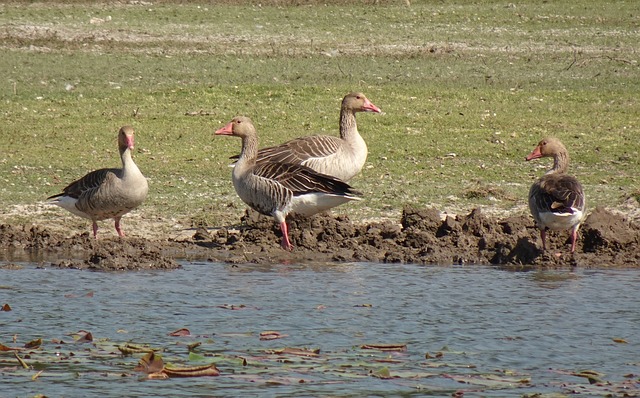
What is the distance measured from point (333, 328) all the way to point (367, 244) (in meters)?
3.01

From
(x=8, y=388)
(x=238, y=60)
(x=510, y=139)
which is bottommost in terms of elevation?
(x=8, y=388)

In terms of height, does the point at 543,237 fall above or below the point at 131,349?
above

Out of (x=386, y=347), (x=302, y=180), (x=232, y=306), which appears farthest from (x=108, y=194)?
(x=386, y=347)

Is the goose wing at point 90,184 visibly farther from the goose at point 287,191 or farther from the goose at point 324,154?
the goose at point 324,154

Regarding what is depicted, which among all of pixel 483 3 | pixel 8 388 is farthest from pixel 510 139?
pixel 483 3

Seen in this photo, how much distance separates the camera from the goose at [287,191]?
38.4 feet

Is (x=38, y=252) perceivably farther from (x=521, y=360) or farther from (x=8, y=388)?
(x=521, y=360)

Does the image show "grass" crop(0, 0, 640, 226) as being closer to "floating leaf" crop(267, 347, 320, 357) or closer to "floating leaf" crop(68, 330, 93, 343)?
"floating leaf" crop(68, 330, 93, 343)

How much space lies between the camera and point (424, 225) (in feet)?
38.7

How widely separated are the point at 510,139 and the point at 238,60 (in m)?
7.29

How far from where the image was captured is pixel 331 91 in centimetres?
1911

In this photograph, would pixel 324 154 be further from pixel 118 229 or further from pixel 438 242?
pixel 118 229

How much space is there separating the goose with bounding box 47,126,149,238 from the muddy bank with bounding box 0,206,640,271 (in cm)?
31

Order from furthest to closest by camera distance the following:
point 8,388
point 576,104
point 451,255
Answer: point 576,104
point 451,255
point 8,388
